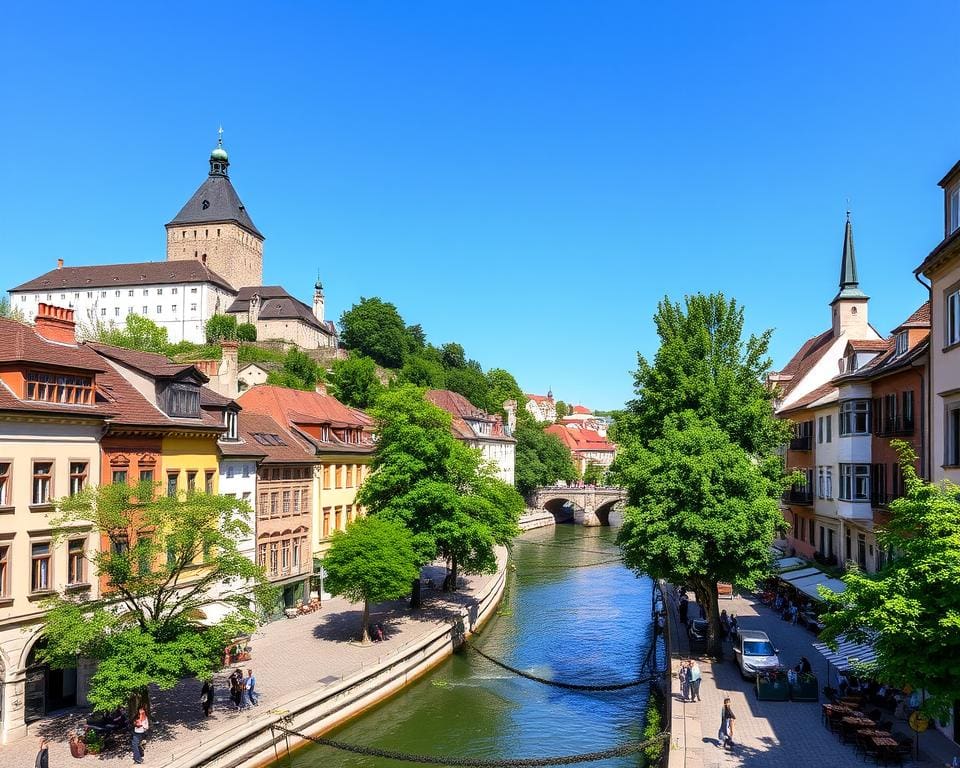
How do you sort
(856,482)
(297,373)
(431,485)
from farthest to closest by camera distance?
(297,373), (431,485), (856,482)

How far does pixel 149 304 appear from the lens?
12912 centimetres

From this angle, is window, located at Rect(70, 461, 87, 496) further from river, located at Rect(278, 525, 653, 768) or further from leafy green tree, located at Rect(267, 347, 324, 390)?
leafy green tree, located at Rect(267, 347, 324, 390)

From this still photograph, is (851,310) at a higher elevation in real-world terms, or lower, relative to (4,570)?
higher

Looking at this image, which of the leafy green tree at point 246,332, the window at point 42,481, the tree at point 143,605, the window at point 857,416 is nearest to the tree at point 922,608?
the tree at point 143,605

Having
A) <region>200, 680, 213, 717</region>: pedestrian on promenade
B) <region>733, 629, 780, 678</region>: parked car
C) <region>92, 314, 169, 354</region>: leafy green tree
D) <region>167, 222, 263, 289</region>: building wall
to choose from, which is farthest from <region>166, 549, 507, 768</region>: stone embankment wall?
<region>167, 222, 263, 289</region>: building wall

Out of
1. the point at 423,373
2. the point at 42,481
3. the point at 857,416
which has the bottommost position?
the point at 42,481

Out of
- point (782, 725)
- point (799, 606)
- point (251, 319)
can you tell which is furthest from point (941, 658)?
point (251, 319)

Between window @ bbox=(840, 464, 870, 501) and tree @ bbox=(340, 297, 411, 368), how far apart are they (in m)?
102

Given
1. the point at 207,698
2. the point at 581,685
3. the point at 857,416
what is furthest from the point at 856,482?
the point at 207,698

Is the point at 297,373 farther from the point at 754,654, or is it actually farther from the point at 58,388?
the point at 754,654

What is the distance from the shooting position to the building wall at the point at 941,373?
71.8 feet

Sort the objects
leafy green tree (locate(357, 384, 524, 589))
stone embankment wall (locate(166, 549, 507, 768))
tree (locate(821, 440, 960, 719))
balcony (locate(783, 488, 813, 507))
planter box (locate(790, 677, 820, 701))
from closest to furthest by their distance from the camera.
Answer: tree (locate(821, 440, 960, 719)) → stone embankment wall (locate(166, 549, 507, 768)) → planter box (locate(790, 677, 820, 701)) → leafy green tree (locate(357, 384, 524, 589)) → balcony (locate(783, 488, 813, 507))

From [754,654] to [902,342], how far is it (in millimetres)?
12365

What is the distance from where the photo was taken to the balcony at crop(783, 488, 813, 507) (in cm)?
4297
